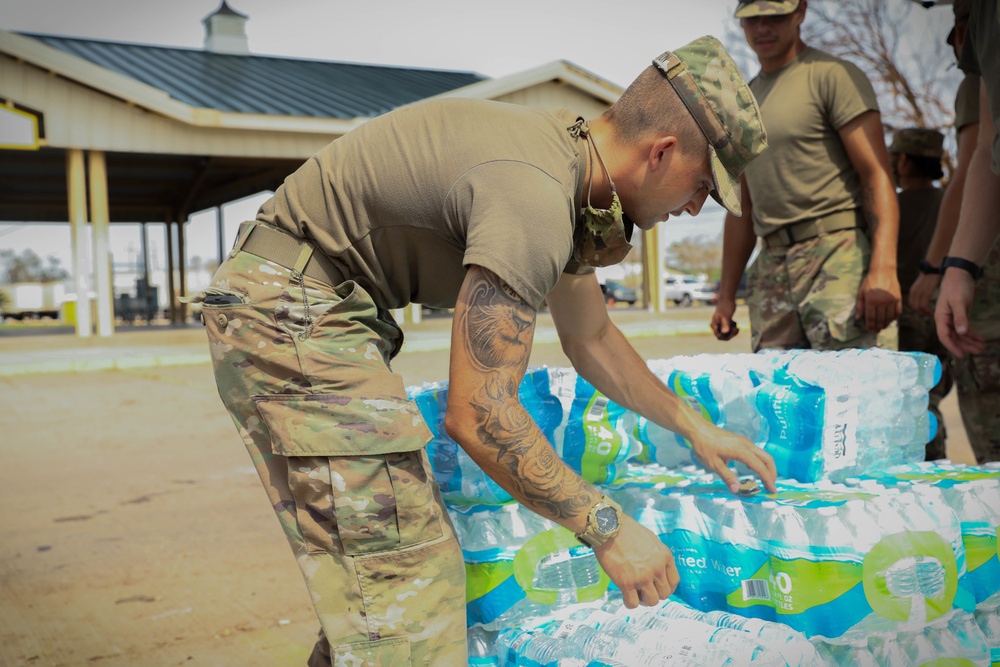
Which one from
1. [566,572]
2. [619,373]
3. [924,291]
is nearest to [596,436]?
[619,373]

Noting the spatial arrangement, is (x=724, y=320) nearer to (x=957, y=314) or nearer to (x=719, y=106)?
(x=957, y=314)

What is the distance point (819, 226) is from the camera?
3.56m

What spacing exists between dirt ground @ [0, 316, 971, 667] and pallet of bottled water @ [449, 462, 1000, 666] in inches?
42.4

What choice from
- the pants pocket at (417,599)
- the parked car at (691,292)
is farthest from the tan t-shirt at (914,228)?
the parked car at (691,292)

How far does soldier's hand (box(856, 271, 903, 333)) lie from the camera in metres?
3.31

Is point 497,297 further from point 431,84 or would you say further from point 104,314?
point 431,84

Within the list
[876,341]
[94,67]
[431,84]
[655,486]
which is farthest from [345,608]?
[431,84]

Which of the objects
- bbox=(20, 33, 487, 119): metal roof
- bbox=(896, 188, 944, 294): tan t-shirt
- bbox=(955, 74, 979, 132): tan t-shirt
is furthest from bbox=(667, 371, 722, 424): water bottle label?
bbox=(20, 33, 487, 119): metal roof

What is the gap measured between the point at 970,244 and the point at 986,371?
596 millimetres

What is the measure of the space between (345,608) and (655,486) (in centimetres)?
97

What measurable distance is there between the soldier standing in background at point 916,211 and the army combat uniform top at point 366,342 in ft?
9.46

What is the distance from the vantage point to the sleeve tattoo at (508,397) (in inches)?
63.5

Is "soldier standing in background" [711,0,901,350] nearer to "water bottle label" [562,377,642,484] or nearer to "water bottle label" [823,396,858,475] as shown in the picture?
"water bottle label" [823,396,858,475]

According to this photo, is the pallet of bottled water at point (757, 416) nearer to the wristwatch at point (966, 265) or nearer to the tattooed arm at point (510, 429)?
the wristwatch at point (966, 265)
